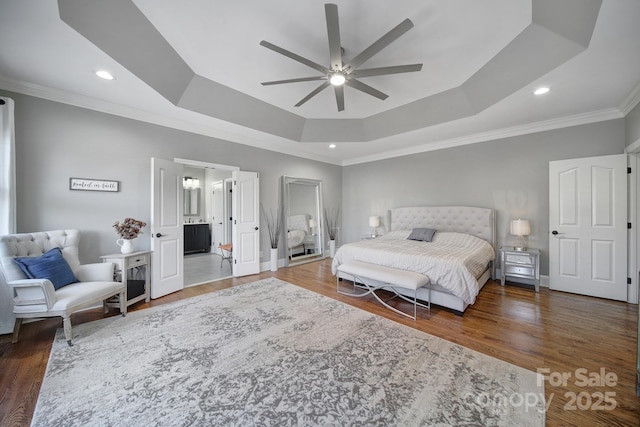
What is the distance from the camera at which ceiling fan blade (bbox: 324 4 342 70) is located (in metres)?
1.68

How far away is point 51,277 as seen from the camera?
2400mm

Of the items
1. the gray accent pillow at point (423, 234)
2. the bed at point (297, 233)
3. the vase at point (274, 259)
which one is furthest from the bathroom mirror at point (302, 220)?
the gray accent pillow at point (423, 234)

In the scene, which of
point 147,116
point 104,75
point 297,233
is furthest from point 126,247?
point 297,233

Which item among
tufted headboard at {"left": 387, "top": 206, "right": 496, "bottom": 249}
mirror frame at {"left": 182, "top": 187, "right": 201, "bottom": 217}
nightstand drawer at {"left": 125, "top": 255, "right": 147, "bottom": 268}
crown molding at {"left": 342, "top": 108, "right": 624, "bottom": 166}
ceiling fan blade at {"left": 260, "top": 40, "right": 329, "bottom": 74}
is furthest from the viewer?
mirror frame at {"left": 182, "top": 187, "right": 201, "bottom": 217}

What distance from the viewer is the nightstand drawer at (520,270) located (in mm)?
3717

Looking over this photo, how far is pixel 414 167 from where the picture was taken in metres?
5.45

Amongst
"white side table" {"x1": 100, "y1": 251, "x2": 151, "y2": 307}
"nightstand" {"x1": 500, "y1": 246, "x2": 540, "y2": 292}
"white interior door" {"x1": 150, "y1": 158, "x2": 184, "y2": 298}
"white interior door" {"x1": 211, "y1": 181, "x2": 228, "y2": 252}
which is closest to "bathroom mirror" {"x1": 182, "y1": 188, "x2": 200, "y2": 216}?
"white interior door" {"x1": 211, "y1": 181, "x2": 228, "y2": 252}

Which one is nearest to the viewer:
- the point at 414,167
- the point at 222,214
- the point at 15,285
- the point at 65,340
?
the point at 15,285

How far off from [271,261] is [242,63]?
3.74 m

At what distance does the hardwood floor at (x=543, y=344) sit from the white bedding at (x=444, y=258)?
0.42 meters

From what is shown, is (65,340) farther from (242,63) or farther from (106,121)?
(242,63)

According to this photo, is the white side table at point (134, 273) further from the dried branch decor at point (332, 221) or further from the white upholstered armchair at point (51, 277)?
the dried branch decor at point (332, 221)

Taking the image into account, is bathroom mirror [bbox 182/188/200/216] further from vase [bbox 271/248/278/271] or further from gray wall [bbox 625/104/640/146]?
gray wall [bbox 625/104/640/146]

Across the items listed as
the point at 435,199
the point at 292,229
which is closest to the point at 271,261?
the point at 292,229
